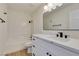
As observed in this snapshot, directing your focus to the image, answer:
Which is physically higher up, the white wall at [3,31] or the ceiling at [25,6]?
the ceiling at [25,6]

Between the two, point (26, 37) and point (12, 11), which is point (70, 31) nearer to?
point (26, 37)

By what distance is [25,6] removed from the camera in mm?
1617

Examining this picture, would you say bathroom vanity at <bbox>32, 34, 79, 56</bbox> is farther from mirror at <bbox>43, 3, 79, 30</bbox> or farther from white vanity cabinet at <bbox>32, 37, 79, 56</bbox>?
mirror at <bbox>43, 3, 79, 30</bbox>

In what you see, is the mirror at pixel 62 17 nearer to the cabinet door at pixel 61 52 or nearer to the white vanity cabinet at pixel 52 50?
the white vanity cabinet at pixel 52 50

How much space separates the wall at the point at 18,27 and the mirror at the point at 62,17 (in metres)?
0.46

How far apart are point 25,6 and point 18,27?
1.40ft

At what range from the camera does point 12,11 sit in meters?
1.68

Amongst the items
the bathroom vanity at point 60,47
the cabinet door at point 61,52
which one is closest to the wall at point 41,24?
the bathroom vanity at point 60,47

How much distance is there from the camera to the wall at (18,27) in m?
1.70

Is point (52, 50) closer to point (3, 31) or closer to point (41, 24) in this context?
point (41, 24)

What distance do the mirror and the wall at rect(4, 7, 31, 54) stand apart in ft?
1.52

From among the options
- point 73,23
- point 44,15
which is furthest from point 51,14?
point 73,23

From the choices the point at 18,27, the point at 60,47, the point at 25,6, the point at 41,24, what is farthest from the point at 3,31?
the point at 60,47

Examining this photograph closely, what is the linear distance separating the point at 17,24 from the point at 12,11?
0.26 m
